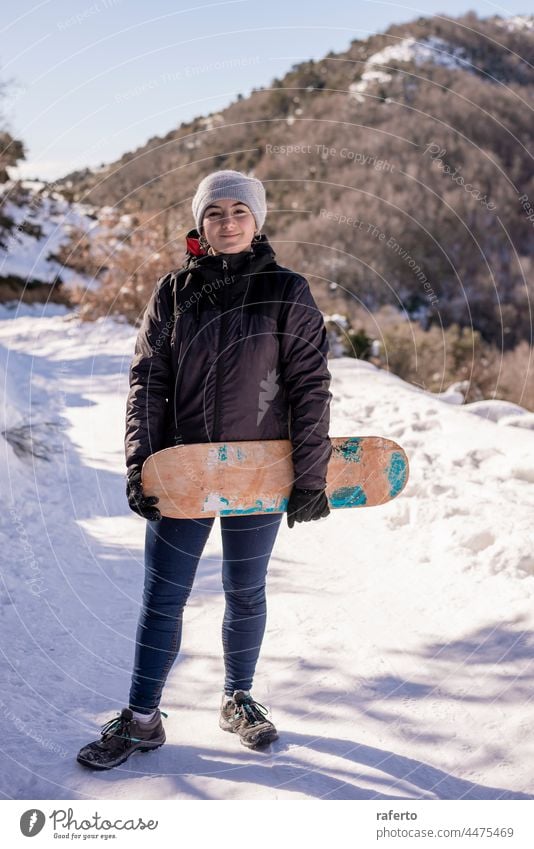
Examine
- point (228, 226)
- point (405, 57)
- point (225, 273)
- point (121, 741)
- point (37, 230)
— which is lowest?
point (121, 741)

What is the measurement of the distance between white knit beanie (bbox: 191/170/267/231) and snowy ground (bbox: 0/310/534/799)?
5.40 feet

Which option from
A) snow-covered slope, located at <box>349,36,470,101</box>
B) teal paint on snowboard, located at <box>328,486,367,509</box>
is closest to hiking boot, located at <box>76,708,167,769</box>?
teal paint on snowboard, located at <box>328,486,367,509</box>

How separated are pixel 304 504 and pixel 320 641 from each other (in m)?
1.04

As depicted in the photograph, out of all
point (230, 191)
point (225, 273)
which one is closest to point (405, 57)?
point (230, 191)

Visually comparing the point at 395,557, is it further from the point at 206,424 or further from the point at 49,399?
the point at 49,399

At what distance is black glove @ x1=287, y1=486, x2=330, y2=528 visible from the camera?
7.52 feet

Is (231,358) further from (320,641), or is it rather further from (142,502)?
(320,641)

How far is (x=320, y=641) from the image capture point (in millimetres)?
3111

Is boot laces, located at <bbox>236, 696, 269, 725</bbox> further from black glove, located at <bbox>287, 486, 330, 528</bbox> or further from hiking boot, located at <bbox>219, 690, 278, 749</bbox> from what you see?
black glove, located at <bbox>287, 486, 330, 528</bbox>

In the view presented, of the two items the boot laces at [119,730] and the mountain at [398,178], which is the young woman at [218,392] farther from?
the mountain at [398,178]

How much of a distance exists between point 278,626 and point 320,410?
54.0 inches

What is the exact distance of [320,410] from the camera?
7.36 ft

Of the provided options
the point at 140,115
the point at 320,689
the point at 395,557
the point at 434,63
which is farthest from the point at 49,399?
the point at 434,63

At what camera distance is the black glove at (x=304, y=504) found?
7.52 feet
